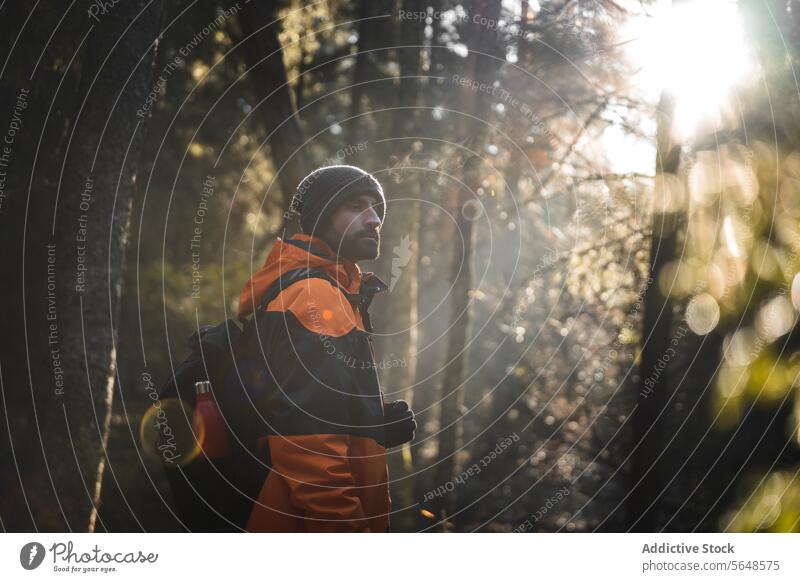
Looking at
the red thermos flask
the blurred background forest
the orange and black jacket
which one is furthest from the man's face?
the blurred background forest

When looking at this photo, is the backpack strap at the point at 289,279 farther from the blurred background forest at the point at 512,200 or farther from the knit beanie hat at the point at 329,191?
the blurred background forest at the point at 512,200

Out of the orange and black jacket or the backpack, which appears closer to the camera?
the orange and black jacket

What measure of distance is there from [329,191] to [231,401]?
1.25m

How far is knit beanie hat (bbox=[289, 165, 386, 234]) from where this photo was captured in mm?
3916

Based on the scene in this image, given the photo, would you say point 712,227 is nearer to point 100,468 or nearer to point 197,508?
point 197,508

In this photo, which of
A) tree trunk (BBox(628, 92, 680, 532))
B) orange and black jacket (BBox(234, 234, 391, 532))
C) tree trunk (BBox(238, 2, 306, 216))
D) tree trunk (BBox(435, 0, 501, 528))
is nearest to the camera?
orange and black jacket (BBox(234, 234, 391, 532))

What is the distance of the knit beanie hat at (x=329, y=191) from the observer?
154 inches

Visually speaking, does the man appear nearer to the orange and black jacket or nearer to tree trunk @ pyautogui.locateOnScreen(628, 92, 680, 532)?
the orange and black jacket

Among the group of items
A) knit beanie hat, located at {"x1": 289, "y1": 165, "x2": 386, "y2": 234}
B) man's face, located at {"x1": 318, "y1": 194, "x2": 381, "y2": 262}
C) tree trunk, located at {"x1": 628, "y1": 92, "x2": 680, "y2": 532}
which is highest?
knit beanie hat, located at {"x1": 289, "y1": 165, "x2": 386, "y2": 234}

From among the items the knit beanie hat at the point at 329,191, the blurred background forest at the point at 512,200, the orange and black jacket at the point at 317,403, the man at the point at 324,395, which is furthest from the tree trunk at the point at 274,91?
the orange and black jacket at the point at 317,403

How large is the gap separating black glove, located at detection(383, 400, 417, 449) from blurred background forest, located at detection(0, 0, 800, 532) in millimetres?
1405

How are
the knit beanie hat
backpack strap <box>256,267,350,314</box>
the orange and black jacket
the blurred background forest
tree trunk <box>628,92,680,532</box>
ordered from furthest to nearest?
tree trunk <box>628,92,680,532</box> < the blurred background forest < the knit beanie hat < backpack strap <box>256,267,350,314</box> < the orange and black jacket

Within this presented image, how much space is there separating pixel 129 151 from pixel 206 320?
25.4 feet

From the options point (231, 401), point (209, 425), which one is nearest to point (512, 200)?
point (231, 401)
